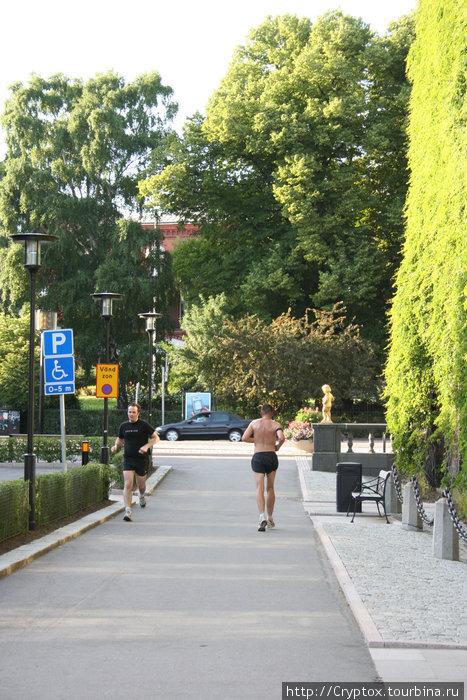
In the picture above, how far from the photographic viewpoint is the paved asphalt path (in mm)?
5543

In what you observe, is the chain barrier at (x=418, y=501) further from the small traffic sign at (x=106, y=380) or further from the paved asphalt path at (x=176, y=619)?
the small traffic sign at (x=106, y=380)

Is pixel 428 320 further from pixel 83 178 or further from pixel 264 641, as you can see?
pixel 83 178

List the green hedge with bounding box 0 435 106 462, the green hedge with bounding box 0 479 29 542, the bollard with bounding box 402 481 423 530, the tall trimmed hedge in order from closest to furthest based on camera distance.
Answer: the green hedge with bounding box 0 479 29 542 → the tall trimmed hedge → the bollard with bounding box 402 481 423 530 → the green hedge with bounding box 0 435 106 462

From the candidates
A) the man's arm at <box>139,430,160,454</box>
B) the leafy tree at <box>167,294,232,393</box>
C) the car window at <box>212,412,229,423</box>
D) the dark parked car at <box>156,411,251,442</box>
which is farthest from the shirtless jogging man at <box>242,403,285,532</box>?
the leafy tree at <box>167,294,232,393</box>

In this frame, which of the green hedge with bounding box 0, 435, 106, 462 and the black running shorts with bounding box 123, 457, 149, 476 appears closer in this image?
the black running shorts with bounding box 123, 457, 149, 476

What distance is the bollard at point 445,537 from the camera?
11.1 m

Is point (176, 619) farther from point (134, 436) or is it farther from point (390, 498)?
point (390, 498)

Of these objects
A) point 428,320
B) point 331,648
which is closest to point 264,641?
point 331,648

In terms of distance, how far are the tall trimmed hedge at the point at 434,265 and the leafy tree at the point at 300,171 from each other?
90.2 feet

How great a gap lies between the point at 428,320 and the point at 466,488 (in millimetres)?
2817

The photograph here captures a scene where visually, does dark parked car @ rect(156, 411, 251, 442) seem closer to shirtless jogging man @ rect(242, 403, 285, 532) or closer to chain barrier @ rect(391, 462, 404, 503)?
chain barrier @ rect(391, 462, 404, 503)

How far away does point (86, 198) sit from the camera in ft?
167

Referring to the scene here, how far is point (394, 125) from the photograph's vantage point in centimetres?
4694

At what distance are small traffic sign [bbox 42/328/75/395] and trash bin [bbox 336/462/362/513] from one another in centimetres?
542
